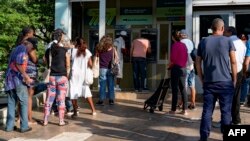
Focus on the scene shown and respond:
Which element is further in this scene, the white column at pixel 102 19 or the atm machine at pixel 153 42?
the atm machine at pixel 153 42

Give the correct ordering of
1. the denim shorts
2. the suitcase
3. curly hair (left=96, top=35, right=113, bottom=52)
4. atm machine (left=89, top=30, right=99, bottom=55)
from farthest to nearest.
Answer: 1. atm machine (left=89, top=30, right=99, bottom=55)
2. curly hair (left=96, top=35, right=113, bottom=52)
3. the denim shorts
4. the suitcase

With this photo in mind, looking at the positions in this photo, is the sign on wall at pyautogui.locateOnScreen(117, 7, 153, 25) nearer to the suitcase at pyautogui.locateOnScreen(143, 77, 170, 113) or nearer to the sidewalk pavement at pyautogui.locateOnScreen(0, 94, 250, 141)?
the sidewalk pavement at pyautogui.locateOnScreen(0, 94, 250, 141)

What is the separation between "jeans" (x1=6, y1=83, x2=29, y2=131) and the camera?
322 inches

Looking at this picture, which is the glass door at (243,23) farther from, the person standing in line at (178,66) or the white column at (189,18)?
the person standing in line at (178,66)

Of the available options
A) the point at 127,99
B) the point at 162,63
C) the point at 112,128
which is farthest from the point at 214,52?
the point at 162,63

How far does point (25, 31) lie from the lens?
27.9 ft

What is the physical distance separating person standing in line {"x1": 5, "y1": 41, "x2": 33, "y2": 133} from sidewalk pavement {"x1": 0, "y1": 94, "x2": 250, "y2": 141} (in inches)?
9.2

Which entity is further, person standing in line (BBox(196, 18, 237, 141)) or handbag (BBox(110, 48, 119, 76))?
handbag (BBox(110, 48, 119, 76))

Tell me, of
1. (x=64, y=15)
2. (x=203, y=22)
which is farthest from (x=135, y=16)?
(x=203, y=22)

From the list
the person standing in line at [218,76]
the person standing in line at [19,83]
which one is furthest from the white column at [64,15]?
the person standing in line at [218,76]

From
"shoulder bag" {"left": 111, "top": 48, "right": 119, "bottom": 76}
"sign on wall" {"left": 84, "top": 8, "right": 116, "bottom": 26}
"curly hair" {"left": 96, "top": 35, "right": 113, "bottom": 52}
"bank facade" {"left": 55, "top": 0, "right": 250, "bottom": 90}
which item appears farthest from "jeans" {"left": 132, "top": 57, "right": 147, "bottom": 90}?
"sign on wall" {"left": 84, "top": 8, "right": 116, "bottom": 26}

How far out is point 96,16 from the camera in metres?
15.1

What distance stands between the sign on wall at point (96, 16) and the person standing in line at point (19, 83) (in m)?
6.81

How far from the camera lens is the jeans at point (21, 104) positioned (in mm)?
8188
